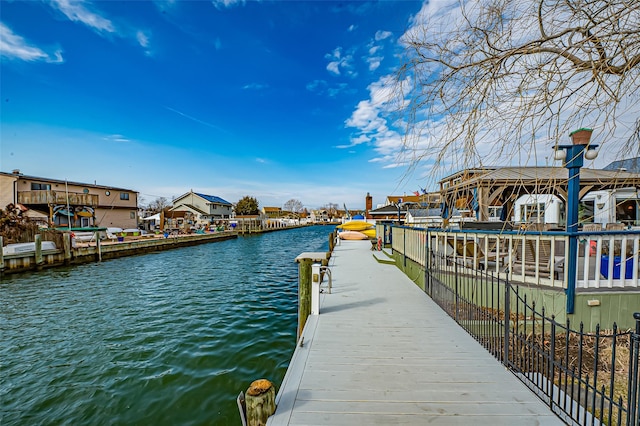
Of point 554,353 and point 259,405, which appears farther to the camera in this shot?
point 554,353

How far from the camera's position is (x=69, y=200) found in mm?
25016

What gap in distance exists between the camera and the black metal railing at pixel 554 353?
222 cm

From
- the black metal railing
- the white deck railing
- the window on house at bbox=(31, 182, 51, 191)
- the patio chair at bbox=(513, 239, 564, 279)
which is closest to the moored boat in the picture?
the white deck railing

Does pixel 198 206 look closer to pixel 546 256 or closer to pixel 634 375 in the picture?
pixel 546 256

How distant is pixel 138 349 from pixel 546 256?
9405mm

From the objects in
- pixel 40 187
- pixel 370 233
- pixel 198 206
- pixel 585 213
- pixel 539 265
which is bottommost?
pixel 370 233

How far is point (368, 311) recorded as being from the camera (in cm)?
530

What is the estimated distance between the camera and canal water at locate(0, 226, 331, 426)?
13.7ft

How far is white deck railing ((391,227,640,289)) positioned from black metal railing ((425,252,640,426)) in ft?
1.69

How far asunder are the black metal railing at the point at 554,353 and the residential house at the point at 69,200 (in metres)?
28.7

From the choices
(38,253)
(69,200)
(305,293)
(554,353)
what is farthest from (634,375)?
(69,200)

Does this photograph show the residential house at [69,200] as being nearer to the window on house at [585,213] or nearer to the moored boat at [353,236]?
the moored boat at [353,236]

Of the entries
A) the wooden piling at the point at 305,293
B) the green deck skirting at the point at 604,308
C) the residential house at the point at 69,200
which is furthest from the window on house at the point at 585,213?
the residential house at the point at 69,200

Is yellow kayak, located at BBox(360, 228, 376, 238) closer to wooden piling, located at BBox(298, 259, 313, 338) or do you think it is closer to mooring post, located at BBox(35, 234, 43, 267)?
wooden piling, located at BBox(298, 259, 313, 338)
